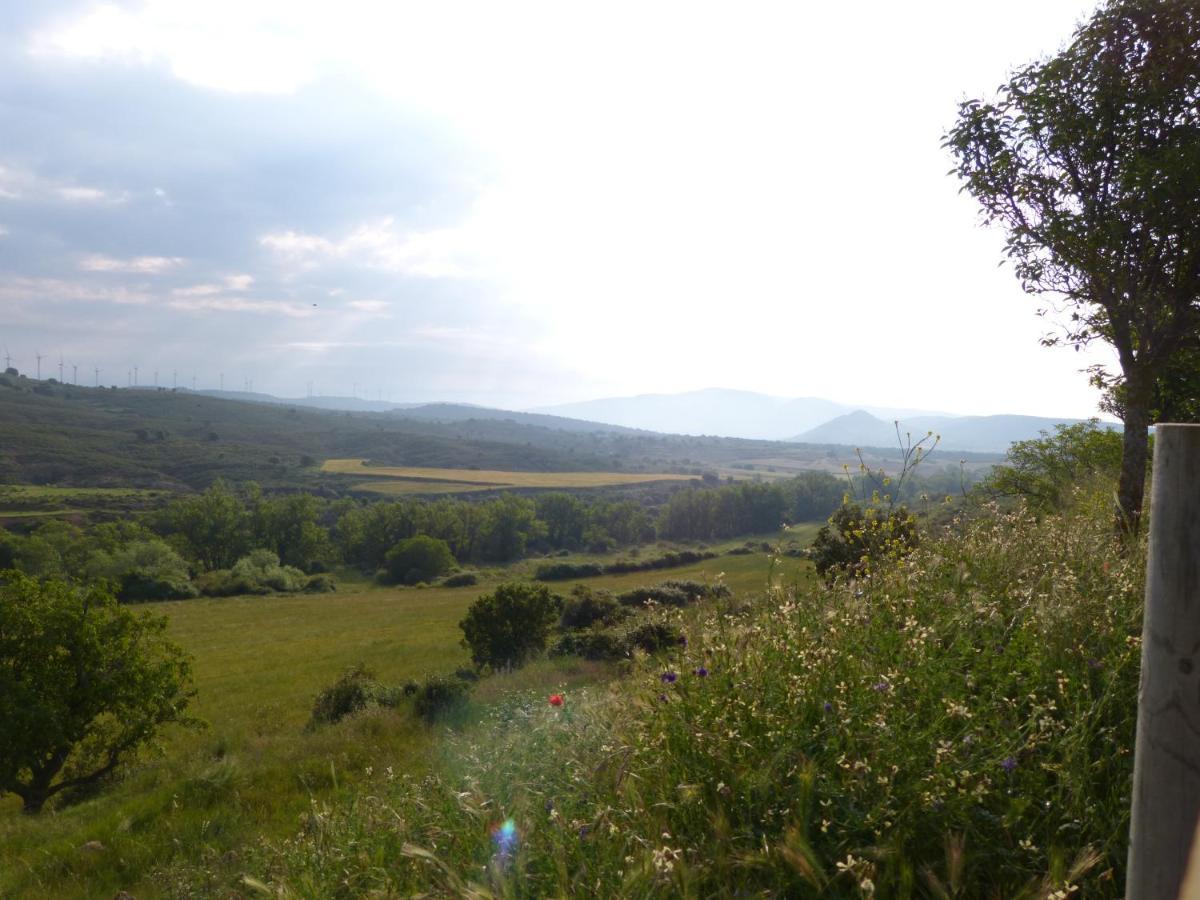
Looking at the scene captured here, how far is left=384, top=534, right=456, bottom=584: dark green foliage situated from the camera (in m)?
78.4

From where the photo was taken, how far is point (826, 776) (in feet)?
10.2

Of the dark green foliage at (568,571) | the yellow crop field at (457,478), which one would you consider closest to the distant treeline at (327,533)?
the dark green foliage at (568,571)

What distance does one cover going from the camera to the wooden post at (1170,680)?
1.85 m

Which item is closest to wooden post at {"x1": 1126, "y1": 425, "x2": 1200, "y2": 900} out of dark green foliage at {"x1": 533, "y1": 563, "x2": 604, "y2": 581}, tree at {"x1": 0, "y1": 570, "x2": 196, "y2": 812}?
tree at {"x1": 0, "y1": 570, "x2": 196, "y2": 812}

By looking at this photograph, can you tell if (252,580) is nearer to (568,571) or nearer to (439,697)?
(568,571)

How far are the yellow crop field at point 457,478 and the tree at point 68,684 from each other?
130 m

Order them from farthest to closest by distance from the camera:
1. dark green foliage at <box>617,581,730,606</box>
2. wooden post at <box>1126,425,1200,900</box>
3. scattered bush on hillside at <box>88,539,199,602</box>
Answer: scattered bush on hillside at <box>88,539,199,602</box> → dark green foliage at <box>617,581,730,606</box> → wooden post at <box>1126,425,1200,900</box>

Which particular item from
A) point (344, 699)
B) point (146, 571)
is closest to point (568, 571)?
point (146, 571)

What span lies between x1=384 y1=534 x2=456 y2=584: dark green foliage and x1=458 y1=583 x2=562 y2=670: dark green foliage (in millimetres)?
58887

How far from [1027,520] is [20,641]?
16.1 meters

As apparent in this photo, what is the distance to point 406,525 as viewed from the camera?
304 feet

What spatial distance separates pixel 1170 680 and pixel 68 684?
1650cm

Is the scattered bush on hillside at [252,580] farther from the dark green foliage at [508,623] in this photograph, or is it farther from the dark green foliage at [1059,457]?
the dark green foliage at [1059,457]

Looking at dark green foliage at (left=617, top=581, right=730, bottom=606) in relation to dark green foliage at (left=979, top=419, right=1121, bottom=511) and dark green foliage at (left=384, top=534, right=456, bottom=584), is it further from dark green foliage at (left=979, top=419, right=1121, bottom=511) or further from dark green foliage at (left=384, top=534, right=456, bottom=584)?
dark green foliage at (left=384, top=534, right=456, bottom=584)
